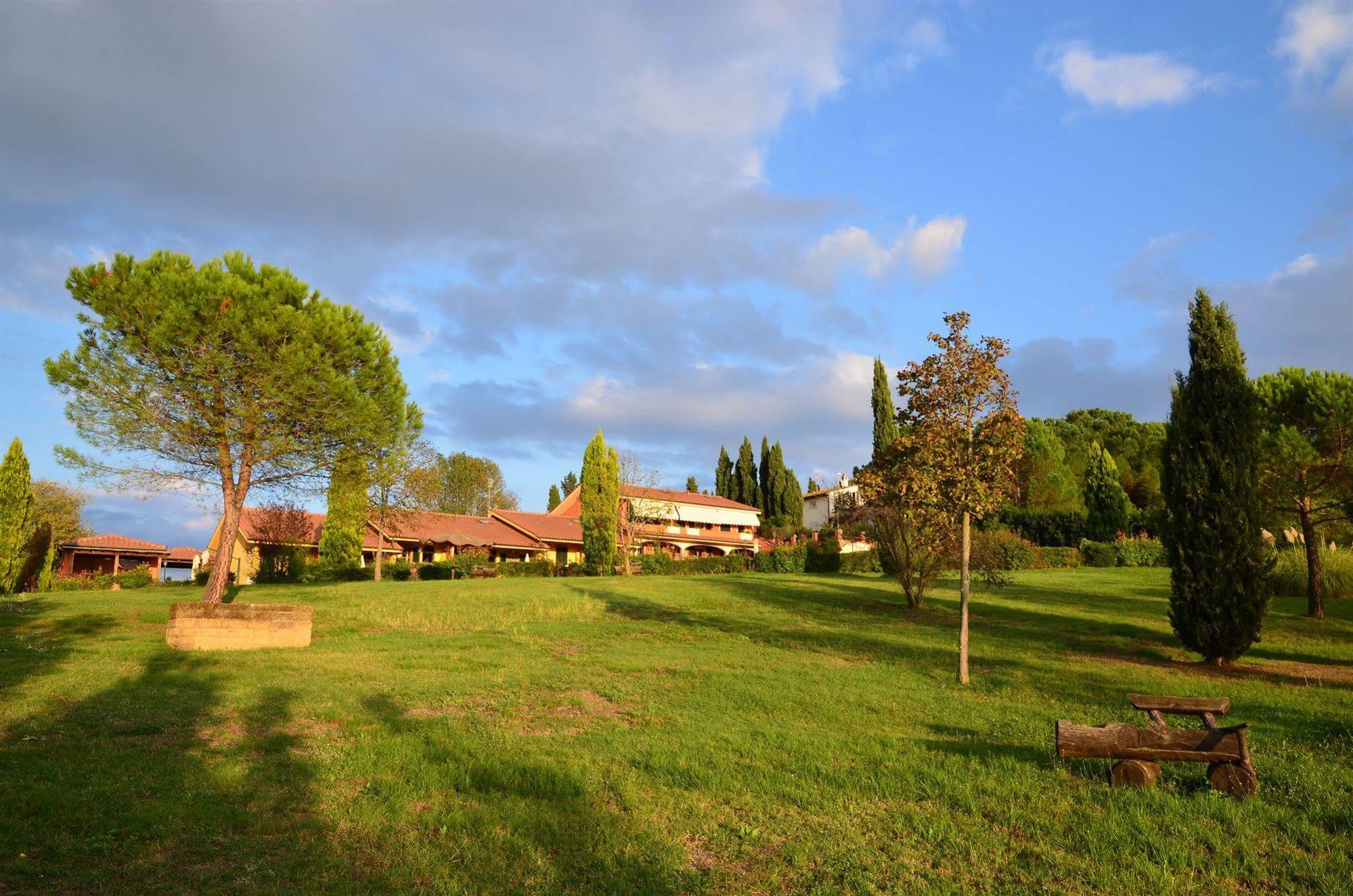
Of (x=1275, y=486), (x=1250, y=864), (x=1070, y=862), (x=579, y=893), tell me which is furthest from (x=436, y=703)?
(x=1275, y=486)

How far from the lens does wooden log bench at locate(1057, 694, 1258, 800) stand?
6.35 metres

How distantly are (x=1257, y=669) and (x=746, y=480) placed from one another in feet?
216

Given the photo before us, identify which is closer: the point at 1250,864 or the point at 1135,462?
the point at 1250,864

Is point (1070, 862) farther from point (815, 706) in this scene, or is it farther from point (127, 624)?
Answer: point (127, 624)

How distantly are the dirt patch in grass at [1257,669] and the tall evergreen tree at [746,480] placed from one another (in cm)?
6267

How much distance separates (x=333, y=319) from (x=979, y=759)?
61.4ft

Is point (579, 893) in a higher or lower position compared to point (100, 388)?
lower

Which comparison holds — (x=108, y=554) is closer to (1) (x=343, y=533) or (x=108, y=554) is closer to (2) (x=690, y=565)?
(1) (x=343, y=533)

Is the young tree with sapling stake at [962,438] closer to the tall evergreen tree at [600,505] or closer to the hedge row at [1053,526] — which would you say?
the tall evergreen tree at [600,505]

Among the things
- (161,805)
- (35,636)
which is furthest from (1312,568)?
(35,636)

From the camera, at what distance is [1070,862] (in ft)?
16.7

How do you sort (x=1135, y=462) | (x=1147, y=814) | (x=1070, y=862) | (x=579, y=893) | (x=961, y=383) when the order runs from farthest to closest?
(x=1135, y=462), (x=961, y=383), (x=1147, y=814), (x=1070, y=862), (x=579, y=893)

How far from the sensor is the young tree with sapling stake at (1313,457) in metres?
18.8

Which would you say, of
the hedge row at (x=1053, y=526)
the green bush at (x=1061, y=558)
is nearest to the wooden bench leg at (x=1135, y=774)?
the green bush at (x=1061, y=558)
